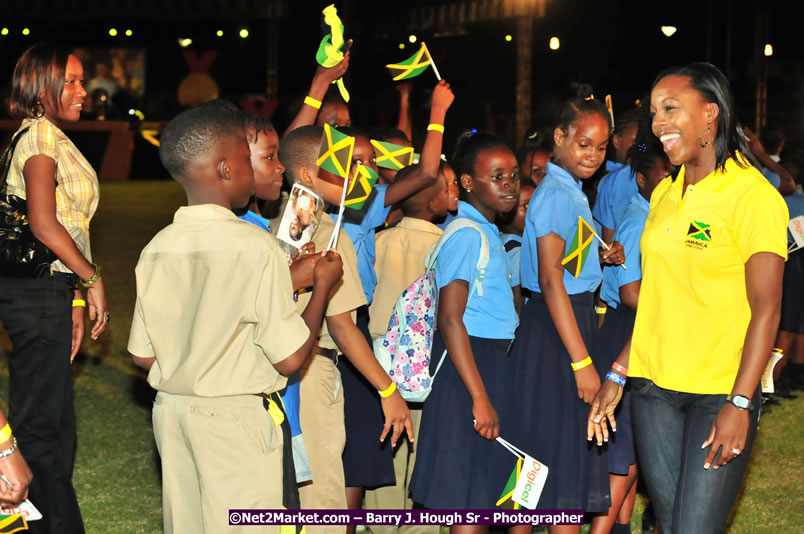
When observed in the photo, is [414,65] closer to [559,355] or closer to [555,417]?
[559,355]

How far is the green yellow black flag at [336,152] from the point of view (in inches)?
130

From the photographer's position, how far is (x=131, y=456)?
6.07 m

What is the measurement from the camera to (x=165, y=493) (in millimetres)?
2936

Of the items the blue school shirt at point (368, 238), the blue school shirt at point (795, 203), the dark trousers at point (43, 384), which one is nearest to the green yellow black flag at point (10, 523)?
the dark trousers at point (43, 384)

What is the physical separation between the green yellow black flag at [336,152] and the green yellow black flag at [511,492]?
1.33m

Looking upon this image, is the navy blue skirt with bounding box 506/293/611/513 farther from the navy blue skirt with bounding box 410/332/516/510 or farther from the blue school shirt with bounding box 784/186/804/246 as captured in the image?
the blue school shirt with bounding box 784/186/804/246

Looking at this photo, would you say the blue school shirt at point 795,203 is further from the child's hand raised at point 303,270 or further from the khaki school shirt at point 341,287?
the child's hand raised at point 303,270

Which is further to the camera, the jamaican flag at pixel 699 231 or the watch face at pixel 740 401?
the jamaican flag at pixel 699 231

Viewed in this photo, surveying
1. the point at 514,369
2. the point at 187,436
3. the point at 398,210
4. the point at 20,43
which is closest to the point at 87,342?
the point at 398,210

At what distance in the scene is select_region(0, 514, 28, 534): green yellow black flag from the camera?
10.0ft

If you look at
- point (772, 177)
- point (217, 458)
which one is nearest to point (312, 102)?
point (217, 458)

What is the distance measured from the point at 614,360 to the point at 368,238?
3.94 ft

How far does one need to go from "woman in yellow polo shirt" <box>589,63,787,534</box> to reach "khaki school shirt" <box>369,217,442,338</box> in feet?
4.91

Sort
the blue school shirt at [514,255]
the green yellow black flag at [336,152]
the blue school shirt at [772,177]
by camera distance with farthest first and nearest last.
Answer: the blue school shirt at [772,177] → the blue school shirt at [514,255] → the green yellow black flag at [336,152]
